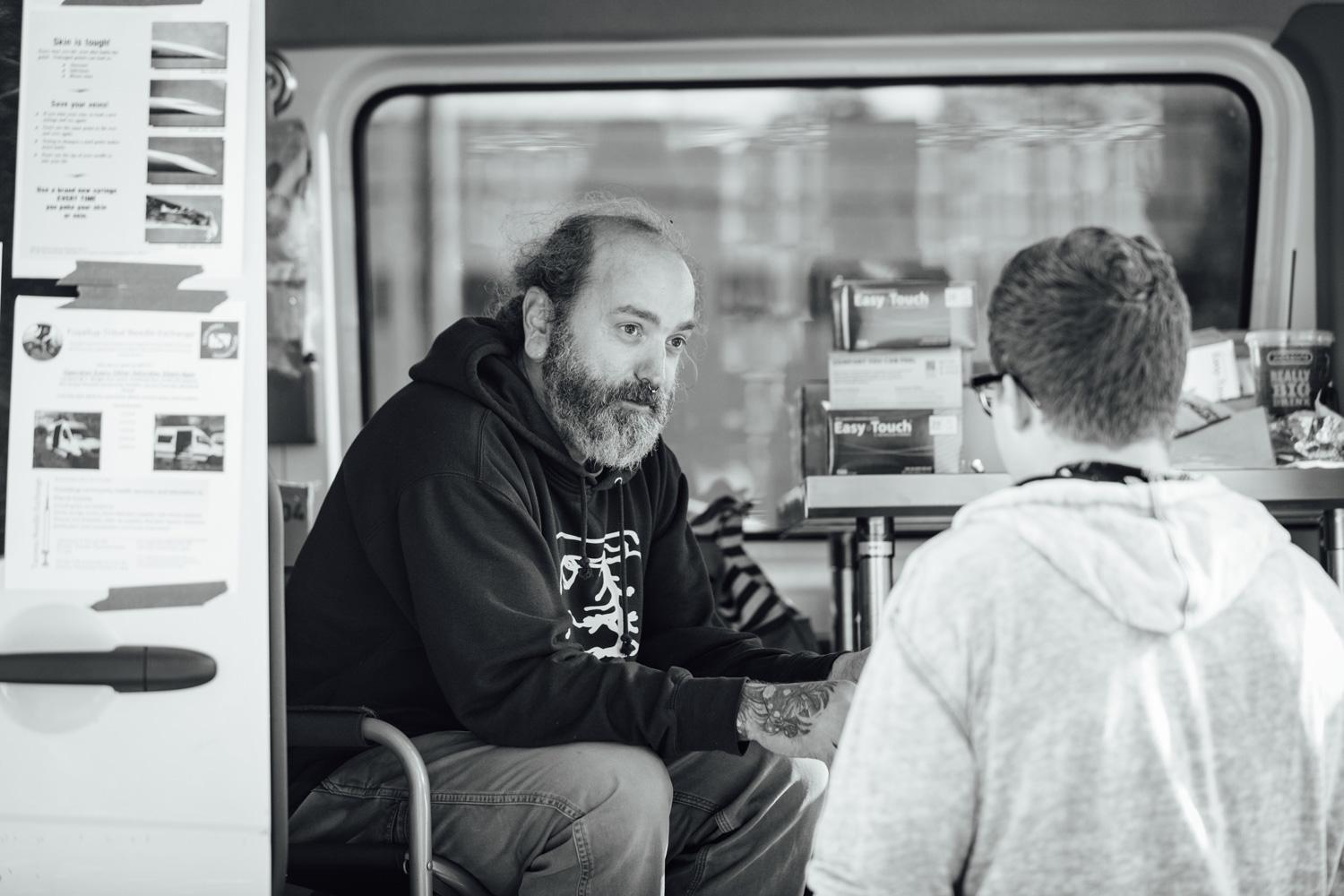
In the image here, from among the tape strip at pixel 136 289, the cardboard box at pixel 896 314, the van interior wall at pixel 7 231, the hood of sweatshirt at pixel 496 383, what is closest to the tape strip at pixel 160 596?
the van interior wall at pixel 7 231

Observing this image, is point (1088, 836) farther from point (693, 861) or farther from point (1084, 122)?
point (1084, 122)

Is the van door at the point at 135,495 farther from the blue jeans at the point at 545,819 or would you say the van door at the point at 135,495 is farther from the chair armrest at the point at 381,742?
the blue jeans at the point at 545,819

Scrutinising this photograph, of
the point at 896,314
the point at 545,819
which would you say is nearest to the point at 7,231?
the point at 545,819

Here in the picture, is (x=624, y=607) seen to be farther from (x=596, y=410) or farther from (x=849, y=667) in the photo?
(x=849, y=667)

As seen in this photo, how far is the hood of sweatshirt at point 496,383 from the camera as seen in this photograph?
2355mm

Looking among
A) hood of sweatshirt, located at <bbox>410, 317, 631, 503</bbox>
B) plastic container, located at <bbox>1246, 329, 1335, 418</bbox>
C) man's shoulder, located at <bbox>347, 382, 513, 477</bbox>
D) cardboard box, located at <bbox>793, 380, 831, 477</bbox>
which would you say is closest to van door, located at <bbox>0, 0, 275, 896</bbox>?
man's shoulder, located at <bbox>347, 382, 513, 477</bbox>

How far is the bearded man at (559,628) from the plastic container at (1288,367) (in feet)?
4.96

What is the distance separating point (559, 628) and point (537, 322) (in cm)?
71

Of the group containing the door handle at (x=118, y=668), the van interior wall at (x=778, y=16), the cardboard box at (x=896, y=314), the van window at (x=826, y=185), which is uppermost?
the van interior wall at (x=778, y=16)

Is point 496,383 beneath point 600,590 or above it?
above

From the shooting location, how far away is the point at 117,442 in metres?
1.67

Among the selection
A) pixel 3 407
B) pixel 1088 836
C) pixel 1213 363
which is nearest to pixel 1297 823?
pixel 1088 836

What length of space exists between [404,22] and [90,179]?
219cm

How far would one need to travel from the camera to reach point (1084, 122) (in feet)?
12.4
